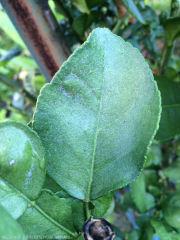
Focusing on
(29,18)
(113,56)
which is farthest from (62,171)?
(29,18)

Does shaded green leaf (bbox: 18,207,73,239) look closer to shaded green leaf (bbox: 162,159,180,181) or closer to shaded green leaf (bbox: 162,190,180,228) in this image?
shaded green leaf (bbox: 162,190,180,228)

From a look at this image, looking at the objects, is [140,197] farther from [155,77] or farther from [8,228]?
[8,228]

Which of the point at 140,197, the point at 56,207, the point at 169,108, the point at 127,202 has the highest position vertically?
the point at 56,207

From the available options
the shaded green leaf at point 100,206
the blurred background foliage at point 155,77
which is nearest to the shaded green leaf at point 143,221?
→ the blurred background foliage at point 155,77

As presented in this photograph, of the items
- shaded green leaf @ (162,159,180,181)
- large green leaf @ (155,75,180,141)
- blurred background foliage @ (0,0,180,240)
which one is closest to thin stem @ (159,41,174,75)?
blurred background foliage @ (0,0,180,240)

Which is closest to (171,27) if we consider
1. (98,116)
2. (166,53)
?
(166,53)

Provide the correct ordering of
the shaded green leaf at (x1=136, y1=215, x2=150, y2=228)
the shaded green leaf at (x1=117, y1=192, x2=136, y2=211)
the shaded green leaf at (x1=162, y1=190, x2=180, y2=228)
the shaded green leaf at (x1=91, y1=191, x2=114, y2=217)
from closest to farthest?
the shaded green leaf at (x1=91, y1=191, x2=114, y2=217)
the shaded green leaf at (x1=162, y1=190, x2=180, y2=228)
the shaded green leaf at (x1=136, y1=215, x2=150, y2=228)
the shaded green leaf at (x1=117, y1=192, x2=136, y2=211)
